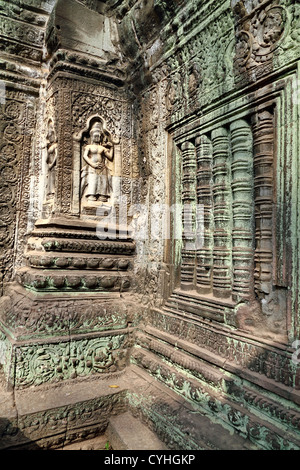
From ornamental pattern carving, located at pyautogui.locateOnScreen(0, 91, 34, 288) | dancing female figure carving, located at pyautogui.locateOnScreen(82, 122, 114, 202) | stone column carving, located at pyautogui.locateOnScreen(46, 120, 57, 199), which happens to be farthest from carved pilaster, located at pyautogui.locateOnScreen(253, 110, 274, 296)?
ornamental pattern carving, located at pyautogui.locateOnScreen(0, 91, 34, 288)

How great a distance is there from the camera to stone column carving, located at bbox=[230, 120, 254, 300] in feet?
8.18

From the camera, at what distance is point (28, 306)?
3.12 meters

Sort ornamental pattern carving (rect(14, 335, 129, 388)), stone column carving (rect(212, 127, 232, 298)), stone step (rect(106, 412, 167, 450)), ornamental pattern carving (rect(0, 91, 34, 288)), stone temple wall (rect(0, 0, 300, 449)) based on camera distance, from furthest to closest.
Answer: ornamental pattern carving (rect(0, 91, 34, 288)) → ornamental pattern carving (rect(14, 335, 129, 388)) → stone column carving (rect(212, 127, 232, 298)) → stone step (rect(106, 412, 167, 450)) → stone temple wall (rect(0, 0, 300, 449))

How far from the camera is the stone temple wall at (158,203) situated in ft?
7.32

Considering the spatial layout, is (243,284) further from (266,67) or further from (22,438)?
(22,438)

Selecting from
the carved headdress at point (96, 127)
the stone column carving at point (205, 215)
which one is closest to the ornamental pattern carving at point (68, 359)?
the stone column carving at point (205, 215)

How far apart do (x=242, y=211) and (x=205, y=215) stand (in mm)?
468

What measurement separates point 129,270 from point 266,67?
249 centimetres

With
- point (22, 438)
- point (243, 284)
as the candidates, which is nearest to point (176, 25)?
point (243, 284)

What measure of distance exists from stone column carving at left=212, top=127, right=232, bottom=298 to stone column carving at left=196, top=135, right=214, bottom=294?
0.12 meters

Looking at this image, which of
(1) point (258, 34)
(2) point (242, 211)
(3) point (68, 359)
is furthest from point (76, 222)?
(1) point (258, 34)

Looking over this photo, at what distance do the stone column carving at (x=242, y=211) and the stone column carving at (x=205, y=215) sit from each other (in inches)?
13.5

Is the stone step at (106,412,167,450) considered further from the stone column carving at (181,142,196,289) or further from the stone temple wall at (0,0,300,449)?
the stone column carving at (181,142,196,289)

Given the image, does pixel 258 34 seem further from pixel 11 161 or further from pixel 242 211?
pixel 11 161
